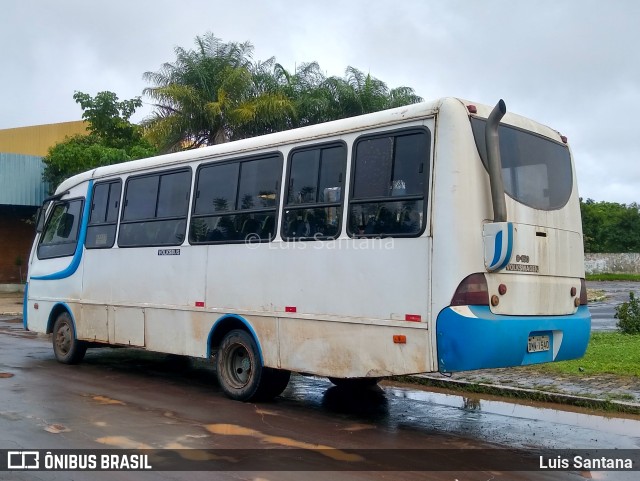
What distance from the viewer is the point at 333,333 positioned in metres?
7.64

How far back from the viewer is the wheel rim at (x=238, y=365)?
8.94m

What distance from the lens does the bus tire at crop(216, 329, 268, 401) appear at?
28.3ft

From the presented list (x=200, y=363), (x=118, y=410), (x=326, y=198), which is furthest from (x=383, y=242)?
(x=200, y=363)

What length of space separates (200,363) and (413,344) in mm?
6763

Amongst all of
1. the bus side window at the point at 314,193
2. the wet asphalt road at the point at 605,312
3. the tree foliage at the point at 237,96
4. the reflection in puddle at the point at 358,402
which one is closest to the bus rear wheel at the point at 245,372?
the reflection in puddle at the point at 358,402

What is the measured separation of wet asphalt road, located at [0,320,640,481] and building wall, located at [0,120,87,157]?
25.8m

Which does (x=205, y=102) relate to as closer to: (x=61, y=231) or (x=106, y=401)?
(x=61, y=231)

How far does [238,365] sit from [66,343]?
4257mm

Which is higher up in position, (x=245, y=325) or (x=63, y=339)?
(x=245, y=325)

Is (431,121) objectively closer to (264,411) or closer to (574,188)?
(574,188)

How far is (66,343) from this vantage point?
39.0 feet

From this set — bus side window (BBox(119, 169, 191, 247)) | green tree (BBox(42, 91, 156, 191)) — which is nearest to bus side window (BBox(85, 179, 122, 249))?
bus side window (BBox(119, 169, 191, 247))

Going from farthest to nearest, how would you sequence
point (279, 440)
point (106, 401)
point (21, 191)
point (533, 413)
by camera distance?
1. point (21, 191)
2. point (106, 401)
3. point (533, 413)
4. point (279, 440)

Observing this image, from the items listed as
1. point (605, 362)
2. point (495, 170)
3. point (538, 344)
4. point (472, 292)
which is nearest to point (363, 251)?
point (472, 292)
